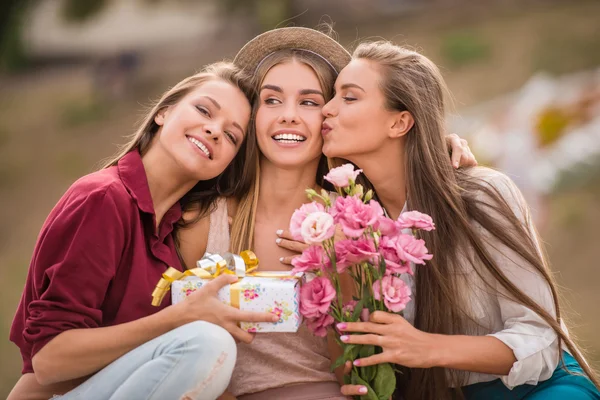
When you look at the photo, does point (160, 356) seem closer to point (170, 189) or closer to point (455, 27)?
point (170, 189)

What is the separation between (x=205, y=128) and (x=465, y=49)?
256 inches

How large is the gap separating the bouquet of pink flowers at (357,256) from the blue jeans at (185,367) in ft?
0.90

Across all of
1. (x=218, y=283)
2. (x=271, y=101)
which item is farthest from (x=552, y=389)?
(x=271, y=101)

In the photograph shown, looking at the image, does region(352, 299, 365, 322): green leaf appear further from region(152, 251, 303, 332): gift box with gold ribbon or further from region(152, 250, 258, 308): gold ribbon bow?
region(152, 250, 258, 308): gold ribbon bow

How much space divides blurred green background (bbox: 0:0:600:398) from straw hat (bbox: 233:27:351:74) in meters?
5.38

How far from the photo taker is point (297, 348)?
2678mm

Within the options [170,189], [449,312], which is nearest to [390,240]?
[449,312]

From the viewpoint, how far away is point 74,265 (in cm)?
222

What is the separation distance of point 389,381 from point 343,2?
7.42 meters

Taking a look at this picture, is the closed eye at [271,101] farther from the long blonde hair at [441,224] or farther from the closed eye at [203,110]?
the long blonde hair at [441,224]

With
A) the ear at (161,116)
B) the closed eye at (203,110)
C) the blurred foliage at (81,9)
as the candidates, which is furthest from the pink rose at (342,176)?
the blurred foliage at (81,9)

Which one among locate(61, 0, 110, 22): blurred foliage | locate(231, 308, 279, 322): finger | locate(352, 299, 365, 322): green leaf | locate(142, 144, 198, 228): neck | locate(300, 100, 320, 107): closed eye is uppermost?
locate(61, 0, 110, 22): blurred foliage

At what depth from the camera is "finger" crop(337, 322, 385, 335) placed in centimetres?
211

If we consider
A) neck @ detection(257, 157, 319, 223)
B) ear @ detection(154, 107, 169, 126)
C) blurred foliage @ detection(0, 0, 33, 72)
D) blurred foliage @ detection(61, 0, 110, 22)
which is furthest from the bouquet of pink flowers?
blurred foliage @ detection(0, 0, 33, 72)
